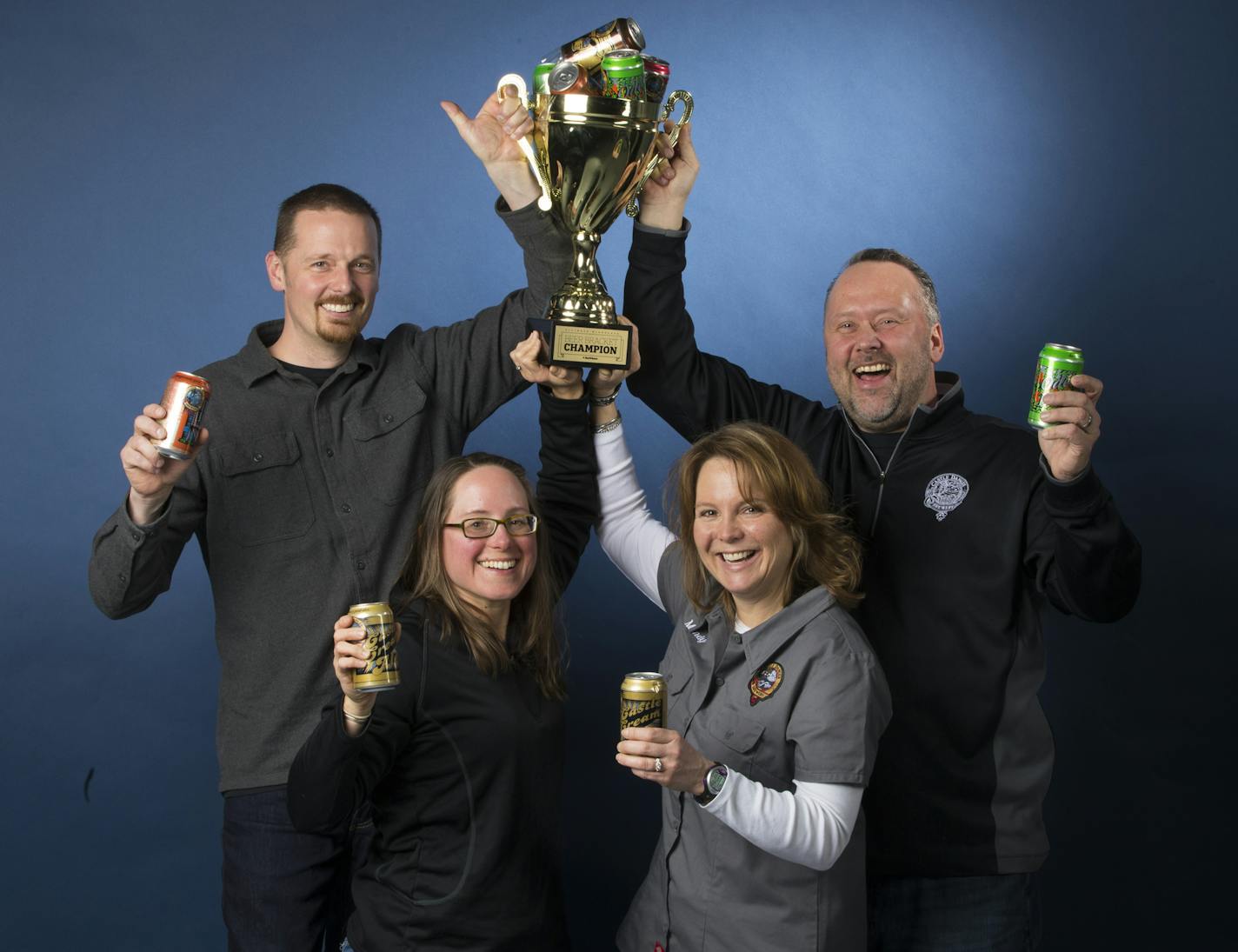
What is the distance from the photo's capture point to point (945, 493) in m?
2.35

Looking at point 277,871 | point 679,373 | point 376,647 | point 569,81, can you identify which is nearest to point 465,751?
point 376,647

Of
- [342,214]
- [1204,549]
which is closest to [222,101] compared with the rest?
[342,214]

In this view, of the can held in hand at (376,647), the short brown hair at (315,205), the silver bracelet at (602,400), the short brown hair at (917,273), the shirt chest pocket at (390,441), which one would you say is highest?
the short brown hair at (315,205)

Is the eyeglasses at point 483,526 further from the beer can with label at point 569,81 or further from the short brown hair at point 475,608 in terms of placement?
the beer can with label at point 569,81

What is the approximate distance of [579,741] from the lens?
3564mm

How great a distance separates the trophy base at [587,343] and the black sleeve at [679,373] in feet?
0.53

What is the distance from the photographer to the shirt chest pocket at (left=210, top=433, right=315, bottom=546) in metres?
2.49

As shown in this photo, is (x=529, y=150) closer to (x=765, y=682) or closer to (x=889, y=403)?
(x=889, y=403)

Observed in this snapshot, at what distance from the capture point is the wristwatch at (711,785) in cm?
183

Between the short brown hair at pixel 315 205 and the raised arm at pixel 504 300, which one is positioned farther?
the short brown hair at pixel 315 205

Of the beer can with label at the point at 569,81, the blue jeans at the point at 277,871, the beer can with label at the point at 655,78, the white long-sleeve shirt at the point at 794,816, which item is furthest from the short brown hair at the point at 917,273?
the blue jeans at the point at 277,871

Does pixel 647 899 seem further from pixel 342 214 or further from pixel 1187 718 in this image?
pixel 1187 718

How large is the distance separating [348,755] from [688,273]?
6.47 feet

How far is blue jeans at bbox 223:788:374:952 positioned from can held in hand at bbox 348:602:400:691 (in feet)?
2.24
